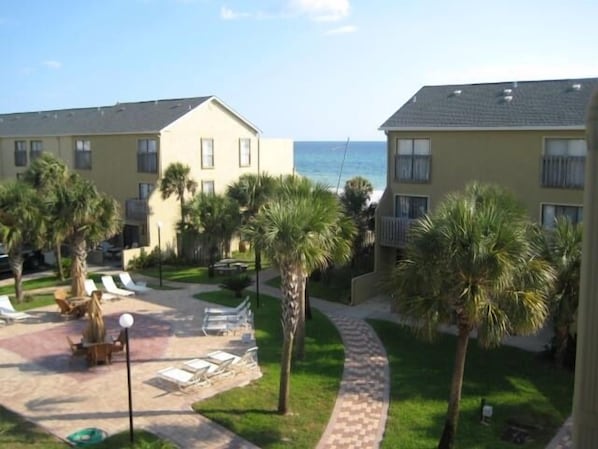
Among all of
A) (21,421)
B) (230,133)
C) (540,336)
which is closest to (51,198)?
(21,421)

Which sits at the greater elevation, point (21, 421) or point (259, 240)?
point (259, 240)

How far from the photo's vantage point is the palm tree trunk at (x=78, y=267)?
75.3 ft

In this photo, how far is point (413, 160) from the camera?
24828 mm

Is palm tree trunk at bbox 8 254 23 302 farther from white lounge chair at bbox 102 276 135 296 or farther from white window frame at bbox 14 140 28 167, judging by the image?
white window frame at bbox 14 140 28 167

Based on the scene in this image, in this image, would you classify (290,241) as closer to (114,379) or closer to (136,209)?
(114,379)

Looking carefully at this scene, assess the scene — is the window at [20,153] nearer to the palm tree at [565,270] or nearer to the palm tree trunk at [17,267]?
the palm tree trunk at [17,267]

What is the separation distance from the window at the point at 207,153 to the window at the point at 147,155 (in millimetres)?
3067

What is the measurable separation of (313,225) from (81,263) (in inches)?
522

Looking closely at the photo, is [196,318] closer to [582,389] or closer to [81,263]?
[81,263]

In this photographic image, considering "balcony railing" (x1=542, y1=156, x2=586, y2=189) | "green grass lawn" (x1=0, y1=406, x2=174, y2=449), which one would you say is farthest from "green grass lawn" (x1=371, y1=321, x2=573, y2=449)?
"balcony railing" (x1=542, y1=156, x2=586, y2=189)

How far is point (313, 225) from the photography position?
1323 cm

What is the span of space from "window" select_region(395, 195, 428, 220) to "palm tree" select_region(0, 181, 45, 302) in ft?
47.7

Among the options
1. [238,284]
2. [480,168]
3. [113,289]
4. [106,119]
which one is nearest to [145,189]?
[106,119]

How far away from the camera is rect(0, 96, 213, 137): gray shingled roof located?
115ft
